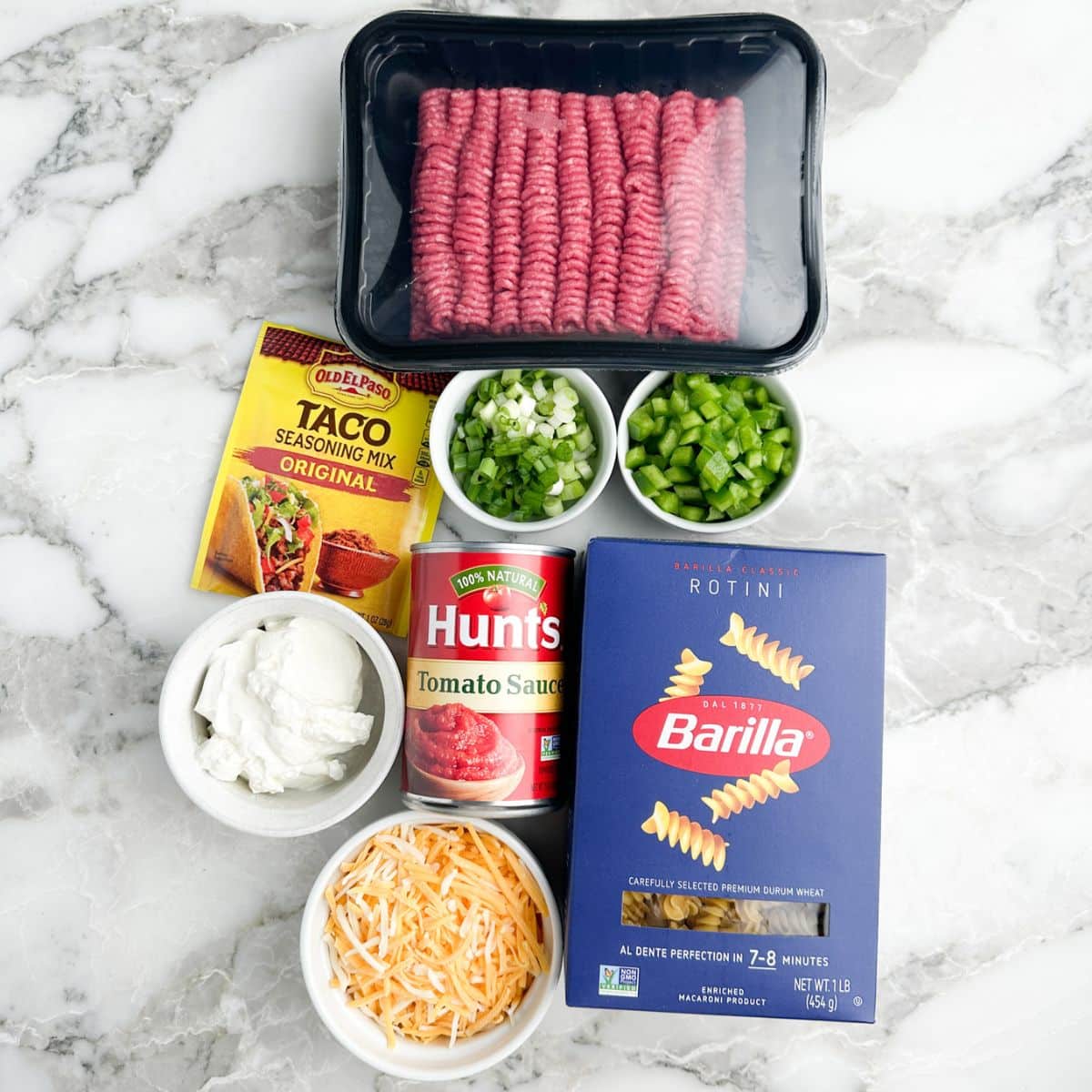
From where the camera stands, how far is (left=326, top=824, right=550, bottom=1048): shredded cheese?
118cm

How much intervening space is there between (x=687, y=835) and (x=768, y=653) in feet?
0.77

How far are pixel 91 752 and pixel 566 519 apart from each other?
798 millimetres

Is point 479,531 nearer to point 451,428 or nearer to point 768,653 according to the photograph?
point 451,428

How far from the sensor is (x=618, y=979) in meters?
1.11

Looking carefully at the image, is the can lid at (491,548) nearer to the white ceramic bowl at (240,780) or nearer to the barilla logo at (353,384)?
the white ceramic bowl at (240,780)

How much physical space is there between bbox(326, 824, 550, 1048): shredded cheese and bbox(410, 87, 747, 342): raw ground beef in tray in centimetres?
68

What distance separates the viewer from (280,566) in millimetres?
1375

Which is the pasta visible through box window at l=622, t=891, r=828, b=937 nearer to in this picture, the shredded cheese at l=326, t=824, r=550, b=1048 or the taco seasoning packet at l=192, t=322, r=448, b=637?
the shredded cheese at l=326, t=824, r=550, b=1048

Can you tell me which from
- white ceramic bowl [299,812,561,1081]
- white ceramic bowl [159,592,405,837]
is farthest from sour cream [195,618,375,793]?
white ceramic bowl [299,812,561,1081]

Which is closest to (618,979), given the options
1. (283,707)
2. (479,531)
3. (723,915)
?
(723,915)

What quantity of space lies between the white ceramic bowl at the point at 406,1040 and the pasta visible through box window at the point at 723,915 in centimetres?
12

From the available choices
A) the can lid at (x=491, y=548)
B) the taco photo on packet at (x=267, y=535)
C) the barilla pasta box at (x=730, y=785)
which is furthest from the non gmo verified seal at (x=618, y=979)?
the taco photo on packet at (x=267, y=535)

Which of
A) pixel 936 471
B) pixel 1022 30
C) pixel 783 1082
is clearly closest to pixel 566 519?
pixel 936 471

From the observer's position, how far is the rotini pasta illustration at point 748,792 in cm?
111
